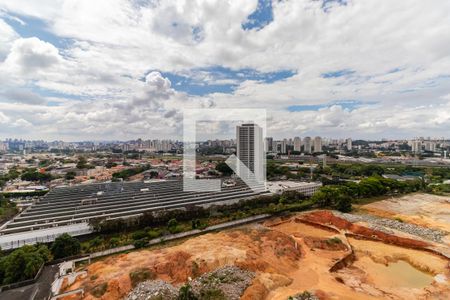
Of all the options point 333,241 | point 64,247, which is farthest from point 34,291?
point 333,241

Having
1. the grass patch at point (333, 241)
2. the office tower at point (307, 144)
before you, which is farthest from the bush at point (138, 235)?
the office tower at point (307, 144)

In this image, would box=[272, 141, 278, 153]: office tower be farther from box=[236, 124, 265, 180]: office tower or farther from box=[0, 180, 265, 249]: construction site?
box=[0, 180, 265, 249]: construction site

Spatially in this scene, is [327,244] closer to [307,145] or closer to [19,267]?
[19,267]

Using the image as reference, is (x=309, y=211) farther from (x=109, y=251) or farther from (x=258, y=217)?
(x=109, y=251)

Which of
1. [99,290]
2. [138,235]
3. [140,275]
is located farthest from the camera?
[138,235]

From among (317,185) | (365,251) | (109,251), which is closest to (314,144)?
(317,185)
